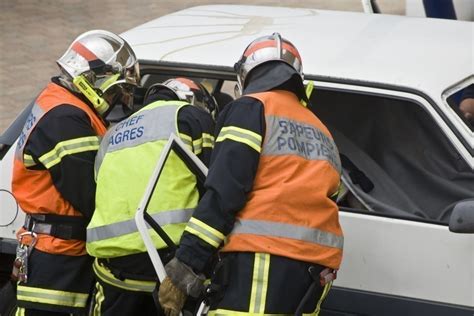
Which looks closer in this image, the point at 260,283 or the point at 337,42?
the point at 260,283

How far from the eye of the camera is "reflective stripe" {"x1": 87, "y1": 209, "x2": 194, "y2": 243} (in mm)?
4496

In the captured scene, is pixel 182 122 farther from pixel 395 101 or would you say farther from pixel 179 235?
pixel 395 101

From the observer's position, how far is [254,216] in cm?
425

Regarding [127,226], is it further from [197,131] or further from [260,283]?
[260,283]

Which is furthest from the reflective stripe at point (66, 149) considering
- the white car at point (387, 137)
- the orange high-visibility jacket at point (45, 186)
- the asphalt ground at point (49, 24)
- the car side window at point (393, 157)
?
the asphalt ground at point (49, 24)

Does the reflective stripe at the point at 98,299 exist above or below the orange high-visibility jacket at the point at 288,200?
below

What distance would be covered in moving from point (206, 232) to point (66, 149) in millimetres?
933

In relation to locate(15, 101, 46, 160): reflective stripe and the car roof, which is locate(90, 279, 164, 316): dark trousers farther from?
the car roof

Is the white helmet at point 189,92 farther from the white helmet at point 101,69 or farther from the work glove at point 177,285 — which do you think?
the work glove at point 177,285

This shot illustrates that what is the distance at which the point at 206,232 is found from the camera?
4.21 meters

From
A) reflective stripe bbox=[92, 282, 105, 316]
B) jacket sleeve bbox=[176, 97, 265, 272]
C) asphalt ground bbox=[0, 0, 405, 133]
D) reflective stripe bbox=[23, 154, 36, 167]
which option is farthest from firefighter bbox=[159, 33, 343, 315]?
→ asphalt ground bbox=[0, 0, 405, 133]

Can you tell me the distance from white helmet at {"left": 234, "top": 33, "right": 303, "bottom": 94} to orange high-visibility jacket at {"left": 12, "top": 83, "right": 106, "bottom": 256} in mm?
827

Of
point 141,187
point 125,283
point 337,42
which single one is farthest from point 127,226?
point 337,42

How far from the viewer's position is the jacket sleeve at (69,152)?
190 inches
